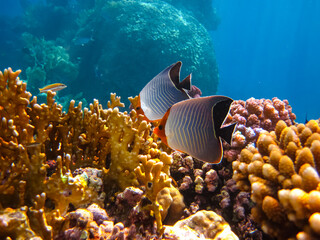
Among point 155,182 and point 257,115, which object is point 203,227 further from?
point 257,115

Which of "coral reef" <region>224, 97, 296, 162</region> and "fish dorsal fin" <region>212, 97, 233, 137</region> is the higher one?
"coral reef" <region>224, 97, 296, 162</region>

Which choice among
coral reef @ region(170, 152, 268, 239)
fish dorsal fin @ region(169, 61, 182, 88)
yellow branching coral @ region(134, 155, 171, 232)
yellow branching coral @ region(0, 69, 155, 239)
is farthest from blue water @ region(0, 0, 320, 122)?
yellow branching coral @ region(134, 155, 171, 232)

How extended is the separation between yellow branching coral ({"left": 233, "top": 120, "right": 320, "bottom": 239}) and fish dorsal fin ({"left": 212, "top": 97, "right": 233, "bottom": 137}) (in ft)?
1.79

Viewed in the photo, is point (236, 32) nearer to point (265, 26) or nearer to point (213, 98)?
point (265, 26)

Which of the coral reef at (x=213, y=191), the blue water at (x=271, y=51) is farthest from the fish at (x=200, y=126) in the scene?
the blue water at (x=271, y=51)

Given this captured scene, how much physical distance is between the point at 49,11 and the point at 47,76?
9894 mm

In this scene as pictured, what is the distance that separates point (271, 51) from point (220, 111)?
142 m

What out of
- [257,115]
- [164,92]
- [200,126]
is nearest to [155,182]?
[200,126]

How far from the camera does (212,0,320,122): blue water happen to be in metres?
103

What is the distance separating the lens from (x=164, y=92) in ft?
6.92

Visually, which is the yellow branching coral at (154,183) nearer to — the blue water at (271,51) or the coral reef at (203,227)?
the coral reef at (203,227)

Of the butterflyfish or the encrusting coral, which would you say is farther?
the butterflyfish

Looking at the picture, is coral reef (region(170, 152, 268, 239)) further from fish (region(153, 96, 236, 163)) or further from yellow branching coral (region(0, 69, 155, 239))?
fish (region(153, 96, 236, 163))

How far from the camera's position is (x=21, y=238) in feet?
4.56
